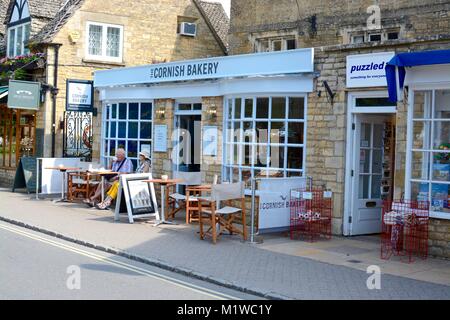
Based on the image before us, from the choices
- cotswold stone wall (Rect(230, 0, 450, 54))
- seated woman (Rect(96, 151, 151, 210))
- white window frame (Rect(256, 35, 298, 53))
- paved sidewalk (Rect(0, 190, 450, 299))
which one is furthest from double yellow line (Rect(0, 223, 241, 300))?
white window frame (Rect(256, 35, 298, 53))

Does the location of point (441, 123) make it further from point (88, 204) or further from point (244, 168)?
point (88, 204)

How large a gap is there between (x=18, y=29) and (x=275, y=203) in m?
15.7

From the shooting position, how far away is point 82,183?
17.5 meters

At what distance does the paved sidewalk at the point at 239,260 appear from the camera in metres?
8.34

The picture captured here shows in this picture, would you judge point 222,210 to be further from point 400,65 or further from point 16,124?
point 16,124

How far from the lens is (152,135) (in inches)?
666

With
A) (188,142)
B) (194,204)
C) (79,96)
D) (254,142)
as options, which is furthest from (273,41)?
(194,204)

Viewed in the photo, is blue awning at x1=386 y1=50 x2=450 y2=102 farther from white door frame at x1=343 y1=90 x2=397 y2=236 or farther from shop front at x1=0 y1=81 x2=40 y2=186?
shop front at x1=0 y1=81 x2=40 y2=186

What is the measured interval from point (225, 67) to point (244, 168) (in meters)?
2.35

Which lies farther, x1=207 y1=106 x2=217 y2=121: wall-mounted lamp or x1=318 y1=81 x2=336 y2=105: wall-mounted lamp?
x1=207 y1=106 x2=217 y2=121: wall-mounted lamp

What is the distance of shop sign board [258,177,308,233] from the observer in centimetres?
1191

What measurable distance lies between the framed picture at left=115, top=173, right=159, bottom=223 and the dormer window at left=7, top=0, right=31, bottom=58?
10.8 meters

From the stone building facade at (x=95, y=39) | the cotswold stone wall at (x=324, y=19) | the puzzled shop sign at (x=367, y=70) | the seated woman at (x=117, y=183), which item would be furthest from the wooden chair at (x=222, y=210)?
the stone building facade at (x=95, y=39)
